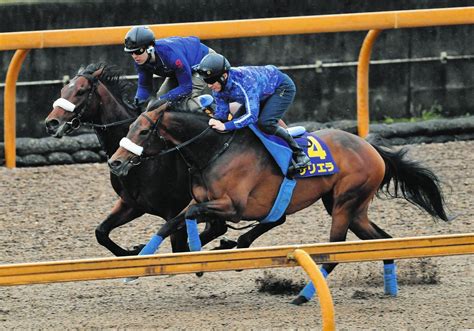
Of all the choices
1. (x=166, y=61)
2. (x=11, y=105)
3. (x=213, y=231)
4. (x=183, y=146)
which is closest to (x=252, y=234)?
(x=213, y=231)

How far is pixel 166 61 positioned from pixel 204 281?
167 centimetres

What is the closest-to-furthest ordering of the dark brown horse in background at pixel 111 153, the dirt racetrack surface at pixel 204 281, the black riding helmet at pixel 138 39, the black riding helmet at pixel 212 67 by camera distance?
1. the dirt racetrack surface at pixel 204 281
2. the black riding helmet at pixel 212 67
3. the black riding helmet at pixel 138 39
4. the dark brown horse in background at pixel 111 153

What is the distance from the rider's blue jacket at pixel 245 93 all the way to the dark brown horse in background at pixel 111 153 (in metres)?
0.61

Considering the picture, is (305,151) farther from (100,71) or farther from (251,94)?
(100,71)

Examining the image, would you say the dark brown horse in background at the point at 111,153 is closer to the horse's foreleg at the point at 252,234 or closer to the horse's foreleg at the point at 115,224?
the horse's foreleg at the point at 115,224

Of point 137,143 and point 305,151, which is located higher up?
point 137,143

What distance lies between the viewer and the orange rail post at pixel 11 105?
12336 mm

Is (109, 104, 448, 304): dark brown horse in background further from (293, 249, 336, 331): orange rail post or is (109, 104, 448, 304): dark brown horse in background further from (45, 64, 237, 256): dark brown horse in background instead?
(293, 249, 336, 331): orange rail post

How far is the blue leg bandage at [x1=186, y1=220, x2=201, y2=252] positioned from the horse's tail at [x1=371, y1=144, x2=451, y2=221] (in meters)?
1.54

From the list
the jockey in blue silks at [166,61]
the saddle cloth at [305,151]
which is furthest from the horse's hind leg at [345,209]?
the jockey in blue silks at [166,61]

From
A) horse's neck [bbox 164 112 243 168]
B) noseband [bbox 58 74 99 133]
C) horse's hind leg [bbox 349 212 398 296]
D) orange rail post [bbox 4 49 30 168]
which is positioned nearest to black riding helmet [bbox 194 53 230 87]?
horse's neck [bbox 164 112 243 168]

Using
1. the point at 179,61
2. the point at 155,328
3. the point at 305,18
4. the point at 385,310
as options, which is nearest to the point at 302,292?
the point at 385,310

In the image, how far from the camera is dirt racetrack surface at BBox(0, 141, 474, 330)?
8.30 metres

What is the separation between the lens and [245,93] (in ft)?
29.1
